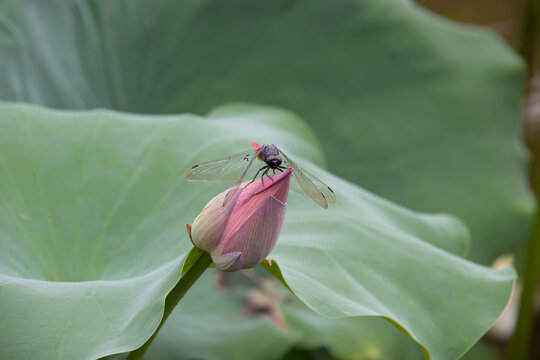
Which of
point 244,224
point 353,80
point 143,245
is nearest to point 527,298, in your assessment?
point 353,80

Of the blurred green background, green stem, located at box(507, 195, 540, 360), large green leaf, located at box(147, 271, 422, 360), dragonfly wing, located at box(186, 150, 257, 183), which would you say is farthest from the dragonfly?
green stem, located at box(507, 195, 540, 360)

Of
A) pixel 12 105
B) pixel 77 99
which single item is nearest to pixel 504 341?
pixel 77 99

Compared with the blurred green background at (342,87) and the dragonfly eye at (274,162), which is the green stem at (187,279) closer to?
the dragonfly eye at (274,162)

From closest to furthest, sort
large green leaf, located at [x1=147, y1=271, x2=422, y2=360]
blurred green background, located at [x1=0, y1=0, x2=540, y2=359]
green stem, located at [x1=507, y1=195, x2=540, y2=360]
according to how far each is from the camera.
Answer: large green leaf, located at [x1=147, y1=271, x2=422, y2=360] < blurred green background, located at [x1=0, y1=0, x2=540, y2=359] < green stem, located at [x1=507, y1=195, x2=540, y2=360]

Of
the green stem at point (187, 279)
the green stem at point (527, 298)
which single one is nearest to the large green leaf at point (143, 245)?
the green stem at point (187, 279)

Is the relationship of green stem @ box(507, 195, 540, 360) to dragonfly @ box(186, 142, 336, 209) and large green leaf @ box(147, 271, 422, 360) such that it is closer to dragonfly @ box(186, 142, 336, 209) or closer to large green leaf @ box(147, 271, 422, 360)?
large green leaf @ box(147, 271, 422, 360)

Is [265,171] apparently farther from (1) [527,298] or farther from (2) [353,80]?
(1) [527,298]
